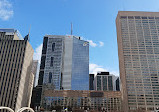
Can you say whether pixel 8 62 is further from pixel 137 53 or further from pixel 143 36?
pixel 143 36

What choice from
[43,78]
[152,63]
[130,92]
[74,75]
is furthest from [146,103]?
[43,78]

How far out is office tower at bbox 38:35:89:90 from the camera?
18275 cm

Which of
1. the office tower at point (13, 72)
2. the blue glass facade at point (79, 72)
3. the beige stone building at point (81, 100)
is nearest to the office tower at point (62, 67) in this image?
the blue glass facade at point (79, 72)

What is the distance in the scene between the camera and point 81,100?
134m

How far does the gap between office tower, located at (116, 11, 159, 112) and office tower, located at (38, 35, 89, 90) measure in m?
52.8

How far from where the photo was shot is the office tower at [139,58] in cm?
15025

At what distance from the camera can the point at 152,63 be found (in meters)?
164

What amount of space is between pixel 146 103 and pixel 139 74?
29345 mm

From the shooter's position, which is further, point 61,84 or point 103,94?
point 61,84

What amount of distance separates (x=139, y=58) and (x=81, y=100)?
79.1 meters

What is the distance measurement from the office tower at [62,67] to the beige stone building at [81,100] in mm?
47797

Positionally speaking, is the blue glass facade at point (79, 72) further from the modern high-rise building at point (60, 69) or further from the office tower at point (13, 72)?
the office tower at point (13, 72)

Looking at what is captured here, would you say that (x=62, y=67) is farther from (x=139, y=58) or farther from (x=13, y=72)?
(x=139, y=58)

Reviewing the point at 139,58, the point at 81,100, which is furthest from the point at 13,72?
the point at 139,58
